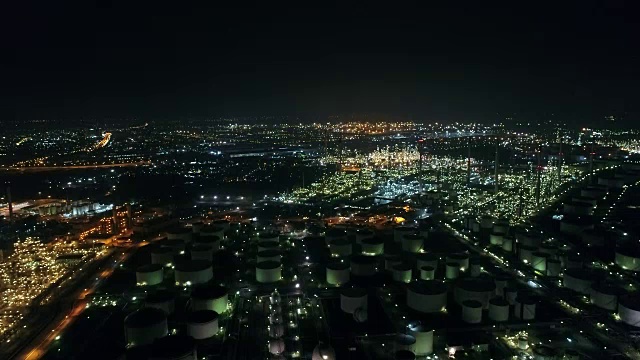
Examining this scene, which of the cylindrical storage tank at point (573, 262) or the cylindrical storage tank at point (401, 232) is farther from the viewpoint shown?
the cylindrical storage tank at point (401, 232)

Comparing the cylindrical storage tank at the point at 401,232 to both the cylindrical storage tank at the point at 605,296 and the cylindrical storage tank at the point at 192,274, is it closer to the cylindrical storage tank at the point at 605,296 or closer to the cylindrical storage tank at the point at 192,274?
the cylindrical storage tank at the point at 605,296

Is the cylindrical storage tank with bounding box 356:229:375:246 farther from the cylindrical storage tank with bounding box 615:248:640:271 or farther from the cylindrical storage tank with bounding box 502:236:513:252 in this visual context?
the cylindrical storage tank with bounding box 615:248:640:271

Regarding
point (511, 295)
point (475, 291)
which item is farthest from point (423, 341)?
point (511, 295)

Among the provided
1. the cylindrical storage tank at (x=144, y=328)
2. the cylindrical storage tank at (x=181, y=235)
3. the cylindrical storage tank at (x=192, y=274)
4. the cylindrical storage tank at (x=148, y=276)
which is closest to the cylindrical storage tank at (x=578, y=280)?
the cylindrical storage tank at (x=192, y=274)

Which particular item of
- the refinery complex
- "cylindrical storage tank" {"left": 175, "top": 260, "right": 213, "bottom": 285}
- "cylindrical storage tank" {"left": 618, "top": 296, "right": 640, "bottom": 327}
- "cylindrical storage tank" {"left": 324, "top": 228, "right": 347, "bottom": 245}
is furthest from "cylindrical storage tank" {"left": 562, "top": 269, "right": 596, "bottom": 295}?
"cylindrical storage tank" {"left": 175, "top": 260, "right": 213, "bottom": 285}

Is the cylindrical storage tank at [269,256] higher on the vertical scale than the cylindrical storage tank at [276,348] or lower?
higher
